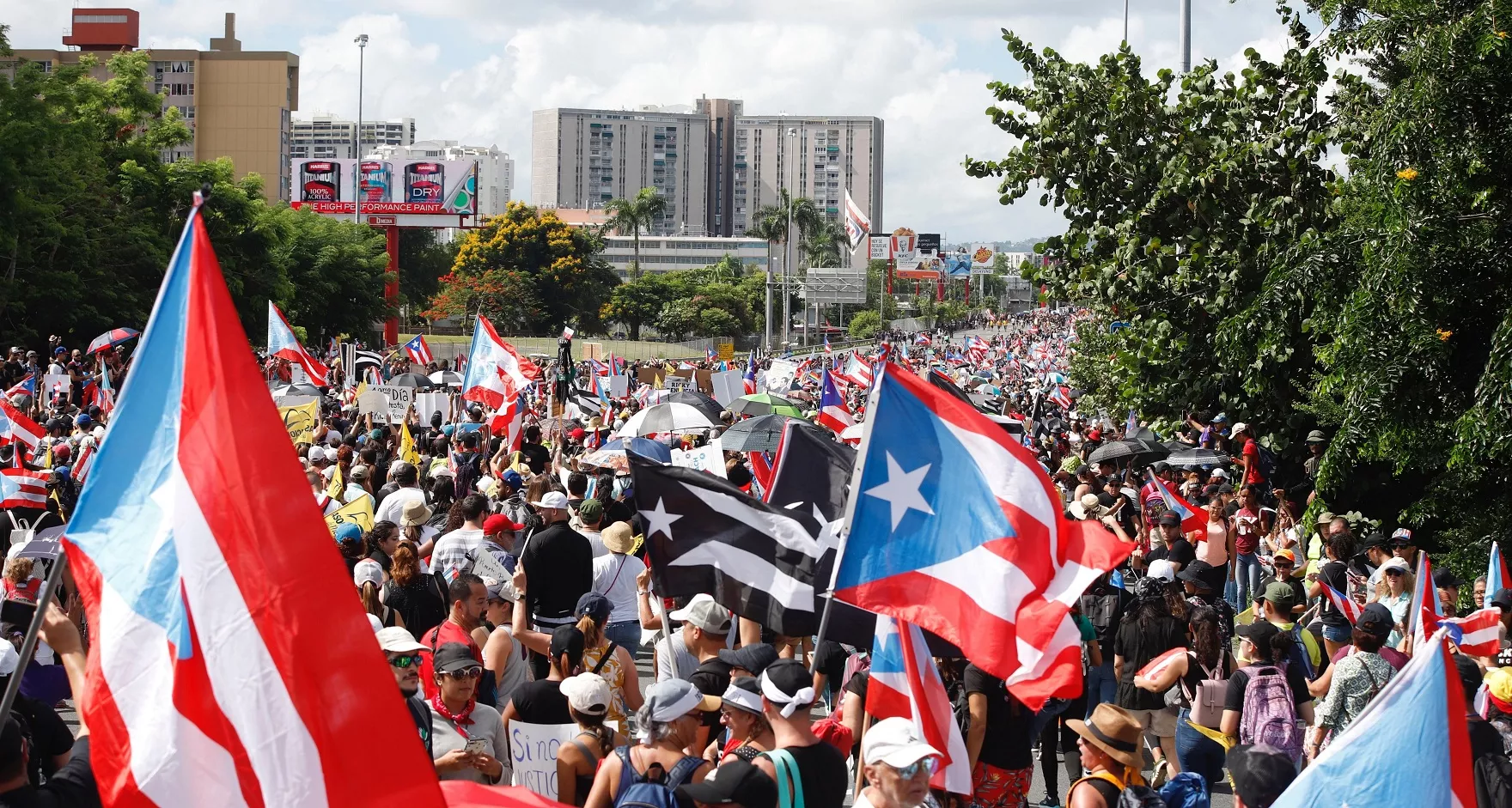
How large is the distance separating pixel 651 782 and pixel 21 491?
26.6 feet

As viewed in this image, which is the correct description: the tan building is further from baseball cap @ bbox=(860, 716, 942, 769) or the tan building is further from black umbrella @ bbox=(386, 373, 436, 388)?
baseball cap @ bbox=(860, 716, 942, 769)

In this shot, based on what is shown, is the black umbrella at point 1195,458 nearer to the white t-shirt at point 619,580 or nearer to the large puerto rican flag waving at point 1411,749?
the white t-shirt at point 619,580

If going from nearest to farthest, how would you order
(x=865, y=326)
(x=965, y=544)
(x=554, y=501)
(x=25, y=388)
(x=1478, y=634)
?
(x=965, y=544), (x=1478, y=634), (x=554, y=501), (x=25, y=388), (x=865, y=326)

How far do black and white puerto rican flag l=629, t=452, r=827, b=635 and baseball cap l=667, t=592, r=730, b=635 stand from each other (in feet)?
0.74

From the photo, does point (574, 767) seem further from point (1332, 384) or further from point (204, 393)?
point (1332, 384)

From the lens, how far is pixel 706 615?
284 inches

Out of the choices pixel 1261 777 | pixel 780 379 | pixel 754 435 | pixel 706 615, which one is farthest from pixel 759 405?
pixel 1261 777

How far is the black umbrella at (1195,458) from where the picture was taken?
746 inches

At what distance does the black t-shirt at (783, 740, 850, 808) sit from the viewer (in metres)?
5.08

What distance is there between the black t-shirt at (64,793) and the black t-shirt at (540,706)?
6.16 ft

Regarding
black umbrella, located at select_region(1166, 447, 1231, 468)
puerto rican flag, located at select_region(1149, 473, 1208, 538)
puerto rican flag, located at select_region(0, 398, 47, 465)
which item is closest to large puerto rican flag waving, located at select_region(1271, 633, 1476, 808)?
puerto rican flag, located at select_region(1149, 473, 1208, 538)

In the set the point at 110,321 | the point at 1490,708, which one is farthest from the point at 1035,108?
the point at 110,321

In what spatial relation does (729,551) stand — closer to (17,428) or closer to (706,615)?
(706,615)

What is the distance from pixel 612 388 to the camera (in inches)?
1037
